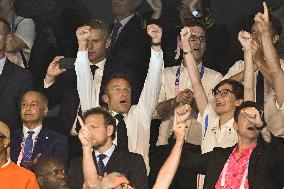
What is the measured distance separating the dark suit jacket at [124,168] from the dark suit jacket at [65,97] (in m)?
1.12

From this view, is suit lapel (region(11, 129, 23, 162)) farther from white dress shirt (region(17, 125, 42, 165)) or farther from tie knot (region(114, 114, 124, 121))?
tie knot (region(114, 114, 124, 121))

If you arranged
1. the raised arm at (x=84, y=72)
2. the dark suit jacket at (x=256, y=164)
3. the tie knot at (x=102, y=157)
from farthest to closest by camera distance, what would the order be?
the raised arm at (x=84, y=72), the tie knot at (x=102, y=157), the dark suit jacket at (x=256, y=164)

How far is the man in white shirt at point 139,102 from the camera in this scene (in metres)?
10.7

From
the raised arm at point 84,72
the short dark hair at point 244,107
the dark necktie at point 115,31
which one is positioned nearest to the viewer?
the short dark hair at point 244,107

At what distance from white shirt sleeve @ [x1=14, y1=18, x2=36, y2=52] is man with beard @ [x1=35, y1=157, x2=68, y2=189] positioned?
1.99 m

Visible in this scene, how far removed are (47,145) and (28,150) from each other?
0.18 m

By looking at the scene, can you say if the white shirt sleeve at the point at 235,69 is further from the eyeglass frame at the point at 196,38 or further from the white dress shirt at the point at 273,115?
the white dress shirt at the point at 273,115

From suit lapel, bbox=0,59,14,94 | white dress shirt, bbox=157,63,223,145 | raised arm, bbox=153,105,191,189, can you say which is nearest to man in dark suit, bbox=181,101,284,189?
raised arm, bbox=153,105,191,189

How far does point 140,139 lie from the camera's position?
425 inches

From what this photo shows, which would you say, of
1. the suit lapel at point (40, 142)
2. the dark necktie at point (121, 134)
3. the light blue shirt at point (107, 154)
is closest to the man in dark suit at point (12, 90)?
the suit lapel at point (40, 142)

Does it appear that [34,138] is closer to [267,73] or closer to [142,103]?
[142,103]

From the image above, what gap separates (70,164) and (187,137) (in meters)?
1.37

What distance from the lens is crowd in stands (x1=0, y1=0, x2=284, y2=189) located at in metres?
9.84

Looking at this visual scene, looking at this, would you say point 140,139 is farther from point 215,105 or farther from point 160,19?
point 160,19
